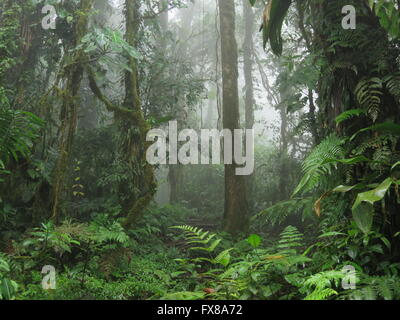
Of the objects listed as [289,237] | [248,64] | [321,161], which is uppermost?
[248,64]

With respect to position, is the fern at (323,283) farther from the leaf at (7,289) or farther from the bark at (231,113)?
the bark at (231,113)

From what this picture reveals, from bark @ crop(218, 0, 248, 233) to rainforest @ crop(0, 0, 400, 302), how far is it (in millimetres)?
26

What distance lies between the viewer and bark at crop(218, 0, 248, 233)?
6.52 m

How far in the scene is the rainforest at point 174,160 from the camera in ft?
8.57

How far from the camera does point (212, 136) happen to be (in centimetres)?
1138

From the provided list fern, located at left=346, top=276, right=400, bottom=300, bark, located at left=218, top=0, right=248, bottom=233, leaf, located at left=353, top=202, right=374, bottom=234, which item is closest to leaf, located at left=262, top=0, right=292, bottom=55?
leaf, located at left=353, top=202, right=374, bottom=234

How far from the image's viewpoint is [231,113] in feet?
22.9

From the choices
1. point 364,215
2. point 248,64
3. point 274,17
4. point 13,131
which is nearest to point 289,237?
point 364,215

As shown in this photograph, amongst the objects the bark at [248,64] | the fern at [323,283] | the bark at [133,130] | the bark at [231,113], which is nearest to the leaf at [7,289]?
the fern at [323,283]

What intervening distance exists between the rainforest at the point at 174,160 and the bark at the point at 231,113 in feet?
0.09

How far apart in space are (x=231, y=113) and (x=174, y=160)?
6.81 feet

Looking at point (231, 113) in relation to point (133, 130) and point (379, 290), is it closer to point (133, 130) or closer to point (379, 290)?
point (133, 130)

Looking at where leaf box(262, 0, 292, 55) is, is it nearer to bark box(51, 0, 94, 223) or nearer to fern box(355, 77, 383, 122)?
fern box(355, 77, 383, 122)
